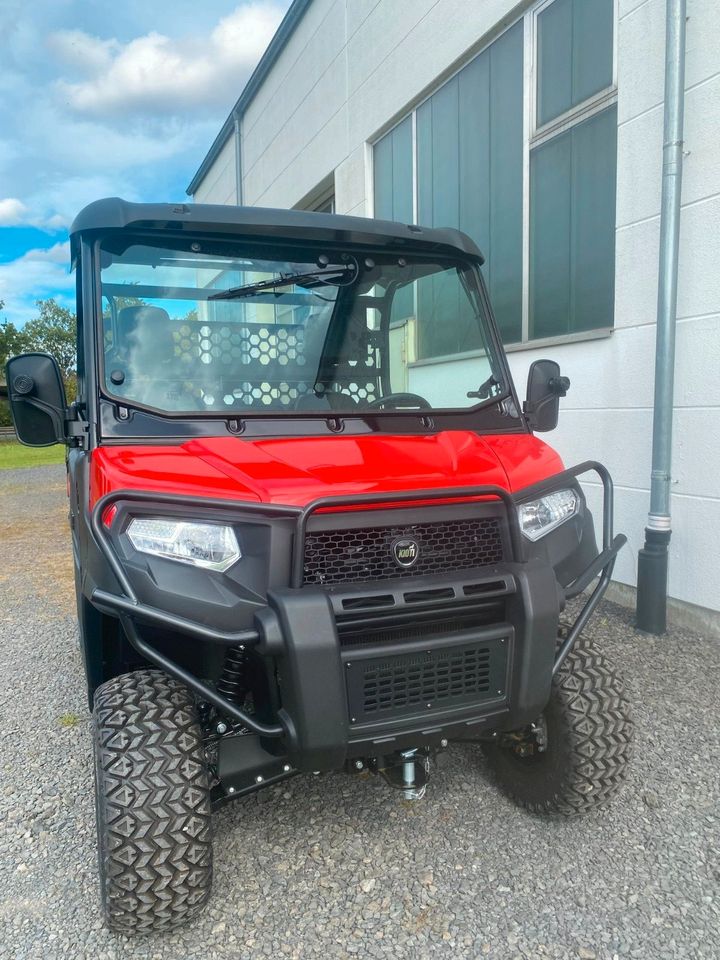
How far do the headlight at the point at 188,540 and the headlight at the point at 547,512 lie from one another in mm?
902

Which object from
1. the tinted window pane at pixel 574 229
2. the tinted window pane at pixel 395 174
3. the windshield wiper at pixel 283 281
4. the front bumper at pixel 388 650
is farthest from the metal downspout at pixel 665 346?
the tinted window pane at pixel 395 174

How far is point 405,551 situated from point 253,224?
1384 millimetres

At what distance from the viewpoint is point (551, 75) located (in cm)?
514

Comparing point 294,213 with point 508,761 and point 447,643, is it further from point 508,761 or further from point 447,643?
point 508,761

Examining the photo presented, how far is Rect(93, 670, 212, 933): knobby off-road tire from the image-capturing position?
1866 mm

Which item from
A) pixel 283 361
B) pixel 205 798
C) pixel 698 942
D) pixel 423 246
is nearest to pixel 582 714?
pixel 698 942

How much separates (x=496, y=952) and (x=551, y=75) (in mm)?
5300

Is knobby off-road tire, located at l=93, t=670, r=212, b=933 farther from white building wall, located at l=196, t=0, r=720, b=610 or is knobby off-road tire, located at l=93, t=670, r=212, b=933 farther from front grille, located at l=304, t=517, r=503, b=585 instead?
white building wall, located at l=196, t=0, r=720, b=610

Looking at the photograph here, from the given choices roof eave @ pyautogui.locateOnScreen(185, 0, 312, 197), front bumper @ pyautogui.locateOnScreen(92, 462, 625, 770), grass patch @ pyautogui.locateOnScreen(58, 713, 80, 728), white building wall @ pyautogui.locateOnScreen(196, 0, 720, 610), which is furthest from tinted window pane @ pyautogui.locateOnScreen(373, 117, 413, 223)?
front bumper @ pyautogui.locateOnScreen(92, 462, 625, 770)

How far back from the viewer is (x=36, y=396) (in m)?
2.58

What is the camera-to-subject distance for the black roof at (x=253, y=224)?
255 centimetres

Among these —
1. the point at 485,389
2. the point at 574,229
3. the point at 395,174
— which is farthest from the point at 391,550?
the point at 395,174

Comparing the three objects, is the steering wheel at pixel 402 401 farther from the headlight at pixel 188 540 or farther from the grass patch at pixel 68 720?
the grass patch at pixel 68 720

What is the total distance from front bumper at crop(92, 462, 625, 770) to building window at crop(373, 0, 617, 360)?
325 cm
